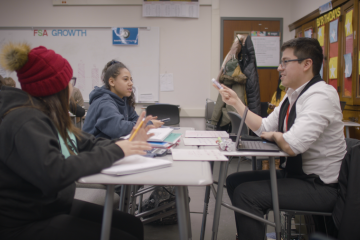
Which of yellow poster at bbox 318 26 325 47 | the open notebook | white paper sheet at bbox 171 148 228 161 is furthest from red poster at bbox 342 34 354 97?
the open notebook

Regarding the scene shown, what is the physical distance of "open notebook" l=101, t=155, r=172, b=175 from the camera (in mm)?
889

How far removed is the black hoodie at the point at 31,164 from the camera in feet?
2.54

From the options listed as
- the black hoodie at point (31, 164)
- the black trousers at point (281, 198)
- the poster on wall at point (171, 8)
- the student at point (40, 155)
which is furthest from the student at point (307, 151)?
the poster on wall at point (171, 8)

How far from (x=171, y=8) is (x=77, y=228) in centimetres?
413

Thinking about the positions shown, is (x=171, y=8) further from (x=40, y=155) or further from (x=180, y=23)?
(x=40, y=155)

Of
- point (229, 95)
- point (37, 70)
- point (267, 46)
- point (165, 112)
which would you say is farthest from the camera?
point (267, 46)

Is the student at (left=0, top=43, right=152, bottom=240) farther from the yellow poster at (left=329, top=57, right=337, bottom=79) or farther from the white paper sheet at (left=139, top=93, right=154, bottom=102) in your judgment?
the white paper sheet at (left=139, top=93, right=154, bottom=102)

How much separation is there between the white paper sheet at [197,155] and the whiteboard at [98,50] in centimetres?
342

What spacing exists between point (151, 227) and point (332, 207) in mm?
A: 1256

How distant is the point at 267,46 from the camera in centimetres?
452

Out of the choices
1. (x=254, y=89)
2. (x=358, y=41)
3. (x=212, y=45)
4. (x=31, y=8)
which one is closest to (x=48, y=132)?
(x=254, y=89)

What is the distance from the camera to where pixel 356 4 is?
2.79 m

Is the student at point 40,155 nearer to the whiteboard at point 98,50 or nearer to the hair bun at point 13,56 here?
the hair bun at point 13,56

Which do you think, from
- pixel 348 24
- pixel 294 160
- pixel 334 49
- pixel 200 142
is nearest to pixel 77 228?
pixel 200 142
